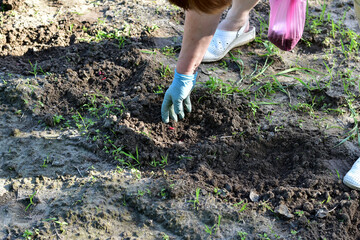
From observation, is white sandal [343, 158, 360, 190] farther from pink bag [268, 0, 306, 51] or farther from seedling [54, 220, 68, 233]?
seedling [54, 220, 68, 233]

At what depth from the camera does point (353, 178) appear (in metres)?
2.49

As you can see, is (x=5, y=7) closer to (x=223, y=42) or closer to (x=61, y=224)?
(x=223, y=42)

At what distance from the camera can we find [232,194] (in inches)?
97.3

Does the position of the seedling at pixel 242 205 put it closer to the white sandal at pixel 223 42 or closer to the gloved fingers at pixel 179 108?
the gloved fingers at pixel 179 108

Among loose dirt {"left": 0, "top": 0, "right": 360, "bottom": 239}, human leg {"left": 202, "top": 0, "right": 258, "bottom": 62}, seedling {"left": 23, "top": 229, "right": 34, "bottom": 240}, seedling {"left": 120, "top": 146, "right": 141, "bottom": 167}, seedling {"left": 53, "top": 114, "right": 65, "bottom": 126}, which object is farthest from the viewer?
human leg {"left": 202, "top": 0, "right": 258, "bottom": 62}

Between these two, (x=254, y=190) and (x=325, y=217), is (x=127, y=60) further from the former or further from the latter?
(x=325, y=217)

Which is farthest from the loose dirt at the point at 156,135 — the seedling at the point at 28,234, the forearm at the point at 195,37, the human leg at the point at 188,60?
the forearm at the point at 195,37

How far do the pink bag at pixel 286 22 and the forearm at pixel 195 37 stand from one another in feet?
1.14

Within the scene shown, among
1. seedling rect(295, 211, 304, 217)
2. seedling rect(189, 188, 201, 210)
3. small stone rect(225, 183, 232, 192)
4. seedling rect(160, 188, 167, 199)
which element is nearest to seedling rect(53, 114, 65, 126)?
seedling rect(160, 188, 167, 199)

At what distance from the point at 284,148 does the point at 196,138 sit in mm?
600

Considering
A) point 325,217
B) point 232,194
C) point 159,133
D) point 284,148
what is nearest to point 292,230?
point 325,217

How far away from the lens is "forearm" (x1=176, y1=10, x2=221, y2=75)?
2.36m

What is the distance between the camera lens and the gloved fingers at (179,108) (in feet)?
9.22

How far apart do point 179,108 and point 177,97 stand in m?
0.11
